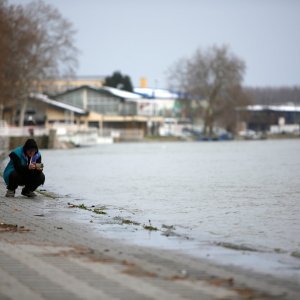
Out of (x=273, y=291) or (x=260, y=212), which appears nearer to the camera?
(x=273, y=291)

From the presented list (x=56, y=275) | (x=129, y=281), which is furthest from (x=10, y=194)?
(x=129, y=281)

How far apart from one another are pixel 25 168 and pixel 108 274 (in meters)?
10.7

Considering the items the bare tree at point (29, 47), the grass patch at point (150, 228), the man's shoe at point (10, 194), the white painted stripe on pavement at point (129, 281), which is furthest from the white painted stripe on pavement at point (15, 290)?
the bare tree at point (29, 47)

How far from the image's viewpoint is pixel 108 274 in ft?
29.4

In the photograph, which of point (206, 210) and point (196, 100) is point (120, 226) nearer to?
point (206, 210)

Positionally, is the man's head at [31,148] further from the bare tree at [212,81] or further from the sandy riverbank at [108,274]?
the bare tree at [212,81]

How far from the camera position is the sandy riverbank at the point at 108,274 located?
26.6 ft

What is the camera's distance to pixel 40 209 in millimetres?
17297

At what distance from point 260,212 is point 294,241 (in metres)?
5.12

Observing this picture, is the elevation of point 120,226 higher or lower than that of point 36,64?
lower

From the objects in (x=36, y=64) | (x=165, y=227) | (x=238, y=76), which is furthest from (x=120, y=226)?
(x=238, y=76)

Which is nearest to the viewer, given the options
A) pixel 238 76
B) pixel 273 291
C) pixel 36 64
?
pixel 273 291

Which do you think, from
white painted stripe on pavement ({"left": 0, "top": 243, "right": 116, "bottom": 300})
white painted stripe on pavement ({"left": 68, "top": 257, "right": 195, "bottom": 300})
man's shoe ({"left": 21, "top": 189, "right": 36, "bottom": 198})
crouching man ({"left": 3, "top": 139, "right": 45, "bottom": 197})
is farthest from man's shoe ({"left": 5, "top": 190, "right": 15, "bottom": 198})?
white painted stripe on pavement ({"left": 68, "top": 257, "right": 195, "bottom": 300})

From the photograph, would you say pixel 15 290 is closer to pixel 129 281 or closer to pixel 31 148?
pixel 129 281
